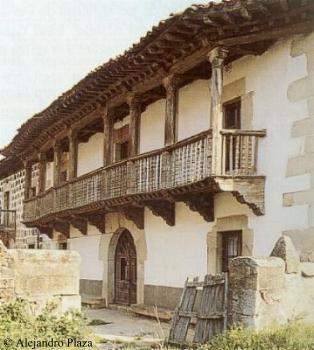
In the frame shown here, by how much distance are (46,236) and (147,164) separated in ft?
30.7

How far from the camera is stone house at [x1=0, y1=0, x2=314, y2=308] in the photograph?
9.38 meters

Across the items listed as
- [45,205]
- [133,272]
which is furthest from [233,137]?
[45,205]

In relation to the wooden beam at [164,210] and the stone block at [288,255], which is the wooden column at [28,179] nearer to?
the wooden beam at [164,210]

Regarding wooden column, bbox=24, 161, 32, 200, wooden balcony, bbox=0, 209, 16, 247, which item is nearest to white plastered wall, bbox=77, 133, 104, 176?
wooden column, bbox=24, 161, 32, 200

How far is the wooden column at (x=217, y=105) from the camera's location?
9531 millimetres

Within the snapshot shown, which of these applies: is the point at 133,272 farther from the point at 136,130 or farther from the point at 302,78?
the point at 302,78

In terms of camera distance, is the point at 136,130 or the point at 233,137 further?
the point at 136,130

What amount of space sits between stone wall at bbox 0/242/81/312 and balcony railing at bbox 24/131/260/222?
271cm

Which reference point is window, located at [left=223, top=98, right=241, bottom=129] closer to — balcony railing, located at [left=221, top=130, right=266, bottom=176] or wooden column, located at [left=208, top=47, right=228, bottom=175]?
balcony railing, located at [left=221, top=130, right=266, bottom=176]

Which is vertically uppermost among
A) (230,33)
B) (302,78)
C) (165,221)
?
(230,33)

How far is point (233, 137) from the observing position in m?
10.0

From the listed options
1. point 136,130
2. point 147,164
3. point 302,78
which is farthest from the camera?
point 136,130

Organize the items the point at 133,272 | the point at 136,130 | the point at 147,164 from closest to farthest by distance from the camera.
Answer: the point at 147,164 < the point at 136,130 < the point at 133,272

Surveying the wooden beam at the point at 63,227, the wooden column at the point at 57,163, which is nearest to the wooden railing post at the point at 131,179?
the wooden column at the point at 57,163
